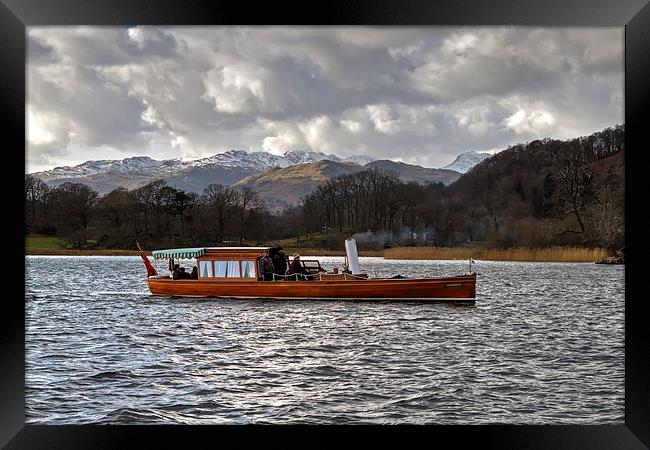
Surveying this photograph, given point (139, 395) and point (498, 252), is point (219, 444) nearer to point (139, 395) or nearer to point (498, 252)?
point (139, 395)

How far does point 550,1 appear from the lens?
493 cm

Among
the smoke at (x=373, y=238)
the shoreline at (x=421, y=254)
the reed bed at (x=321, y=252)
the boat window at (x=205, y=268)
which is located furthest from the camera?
the smoke at (x=373, y=238)

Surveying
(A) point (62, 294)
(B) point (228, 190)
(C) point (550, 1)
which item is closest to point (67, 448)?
(C) point (550, 1)

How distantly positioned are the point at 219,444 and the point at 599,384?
288 inches

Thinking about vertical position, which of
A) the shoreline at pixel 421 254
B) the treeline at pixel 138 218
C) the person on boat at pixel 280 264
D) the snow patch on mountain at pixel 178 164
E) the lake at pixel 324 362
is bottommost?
the lake at pixel 324 362

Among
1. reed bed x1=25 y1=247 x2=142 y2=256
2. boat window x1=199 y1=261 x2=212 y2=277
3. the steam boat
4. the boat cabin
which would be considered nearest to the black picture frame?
the steam boat

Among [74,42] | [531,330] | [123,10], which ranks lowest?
[531,330]

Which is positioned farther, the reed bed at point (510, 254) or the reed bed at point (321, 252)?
the reed bed at point (321, 252)

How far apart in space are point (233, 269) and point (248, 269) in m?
0.46

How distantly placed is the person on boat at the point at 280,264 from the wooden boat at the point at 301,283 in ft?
0.84

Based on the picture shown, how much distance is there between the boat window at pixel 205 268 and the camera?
19.2 metres

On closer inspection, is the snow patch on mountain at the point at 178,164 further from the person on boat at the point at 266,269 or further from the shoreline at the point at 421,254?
the person on boat at the point at 266,269

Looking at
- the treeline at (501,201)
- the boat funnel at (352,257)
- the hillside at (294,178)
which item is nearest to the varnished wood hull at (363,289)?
the boat funnel at (352,257)

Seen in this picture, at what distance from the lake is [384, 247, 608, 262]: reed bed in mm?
18374
